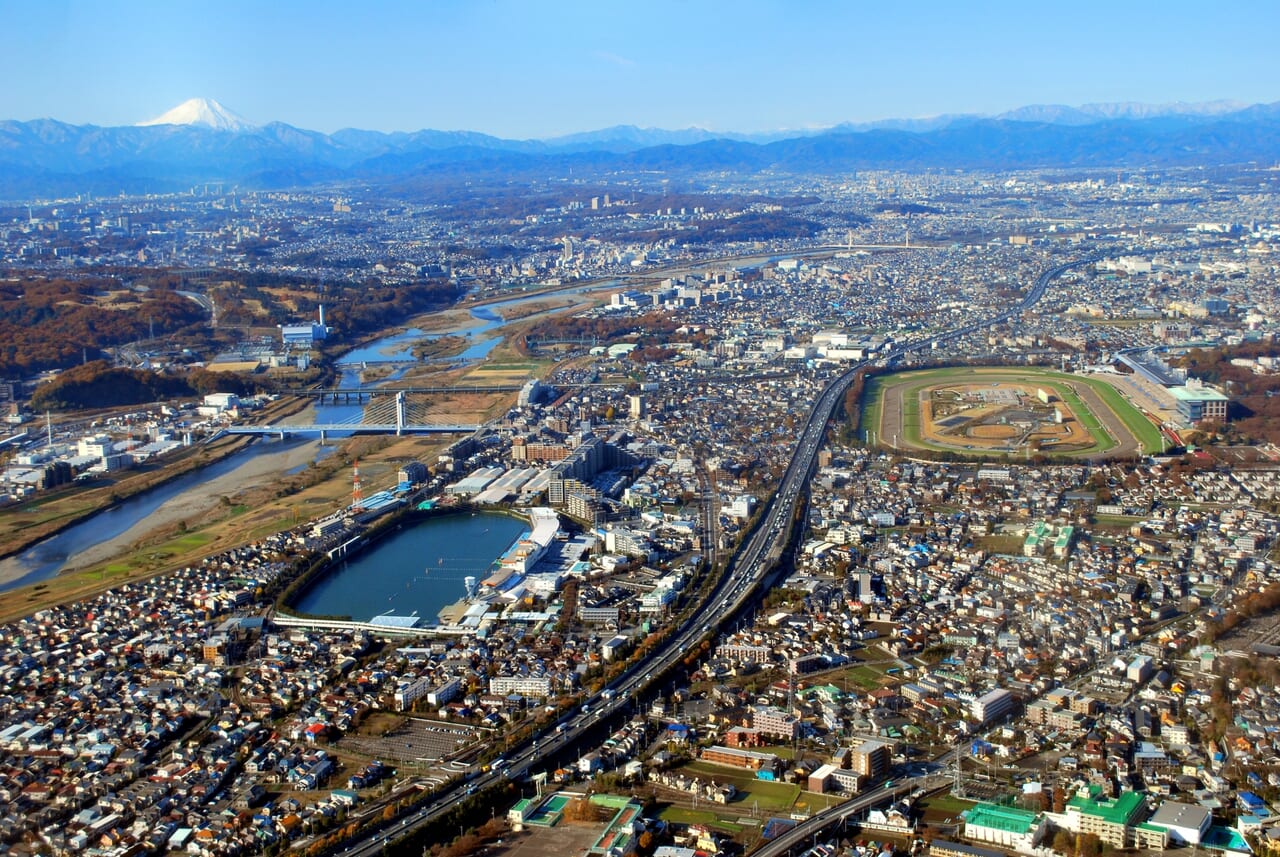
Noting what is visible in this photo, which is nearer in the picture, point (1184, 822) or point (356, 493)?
point (1184, 822)

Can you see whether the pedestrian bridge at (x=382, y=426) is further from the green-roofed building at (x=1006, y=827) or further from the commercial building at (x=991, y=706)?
the green-roofed building at (x=1006, y=827)

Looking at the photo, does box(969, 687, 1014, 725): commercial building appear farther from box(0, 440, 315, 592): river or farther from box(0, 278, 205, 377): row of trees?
box(0, 278, 205, 377): row of trees

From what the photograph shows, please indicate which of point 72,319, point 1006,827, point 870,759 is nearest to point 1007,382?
point 870,759

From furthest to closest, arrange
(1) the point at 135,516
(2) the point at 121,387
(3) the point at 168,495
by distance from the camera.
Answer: (2) the point at 121,387
(3) the point at 168,495
(1) the point at 135,516

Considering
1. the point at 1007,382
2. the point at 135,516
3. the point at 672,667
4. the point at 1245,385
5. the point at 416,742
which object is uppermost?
the point at 1245,385

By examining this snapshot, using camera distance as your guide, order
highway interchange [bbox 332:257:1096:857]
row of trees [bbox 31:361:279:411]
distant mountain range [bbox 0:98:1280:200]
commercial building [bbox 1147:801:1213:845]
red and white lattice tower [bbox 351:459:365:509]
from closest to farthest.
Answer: commercial building [bbox 1147:801:1213:845] < highway interchange [bbox 332:257:1096:857] < red and white lattice tower [bbox 351:459:365:509] < row of trees [bbox 31:361:279:411] < distant mountain range [bbox 0:98:1280:200]

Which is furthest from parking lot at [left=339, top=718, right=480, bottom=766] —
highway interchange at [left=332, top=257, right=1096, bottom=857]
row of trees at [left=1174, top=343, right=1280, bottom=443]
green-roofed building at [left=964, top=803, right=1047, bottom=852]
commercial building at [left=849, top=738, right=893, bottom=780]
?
row of trees at [left=1174, top=343, right=1280, bottom=443]

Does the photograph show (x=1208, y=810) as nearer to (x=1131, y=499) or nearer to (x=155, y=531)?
(x=1131, y=499)

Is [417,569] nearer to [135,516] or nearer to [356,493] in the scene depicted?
[356,493]
